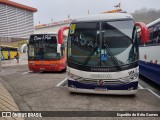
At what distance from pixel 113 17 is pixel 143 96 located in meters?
3.11

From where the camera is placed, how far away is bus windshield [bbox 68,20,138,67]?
6547 millimetres

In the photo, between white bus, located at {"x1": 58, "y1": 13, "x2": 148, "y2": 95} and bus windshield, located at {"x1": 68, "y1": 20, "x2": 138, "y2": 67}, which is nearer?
white bus, located at {"x1": 58, "y1": 13, "x2": 148, "y2": 95}

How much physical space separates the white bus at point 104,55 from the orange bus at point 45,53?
20.7 feet

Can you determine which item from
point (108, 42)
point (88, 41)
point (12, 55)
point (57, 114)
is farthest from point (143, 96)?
point (12, 55)

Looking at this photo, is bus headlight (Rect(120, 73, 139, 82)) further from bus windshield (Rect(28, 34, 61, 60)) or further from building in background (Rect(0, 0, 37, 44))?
building in background (Rect(0, 0, 37, 44))

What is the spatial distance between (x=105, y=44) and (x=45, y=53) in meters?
7.54

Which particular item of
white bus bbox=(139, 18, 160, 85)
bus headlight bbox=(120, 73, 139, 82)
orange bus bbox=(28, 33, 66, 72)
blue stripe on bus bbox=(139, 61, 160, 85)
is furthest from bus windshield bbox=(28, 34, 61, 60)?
bus headlight bbox=(120, 73, 139, 82)

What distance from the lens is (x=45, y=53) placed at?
44.2ft

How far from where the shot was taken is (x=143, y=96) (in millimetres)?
7016

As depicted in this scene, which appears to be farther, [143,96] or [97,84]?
[143,96]

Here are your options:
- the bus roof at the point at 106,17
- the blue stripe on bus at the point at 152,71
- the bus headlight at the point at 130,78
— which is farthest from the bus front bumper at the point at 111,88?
the bus roof at the point at 106,17

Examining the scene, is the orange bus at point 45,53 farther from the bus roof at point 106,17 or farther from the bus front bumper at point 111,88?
the bus front bumper at point 111,88

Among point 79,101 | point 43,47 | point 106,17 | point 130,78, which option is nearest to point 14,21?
point 43,47

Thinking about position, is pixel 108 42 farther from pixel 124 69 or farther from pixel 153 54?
pixel 153 54
